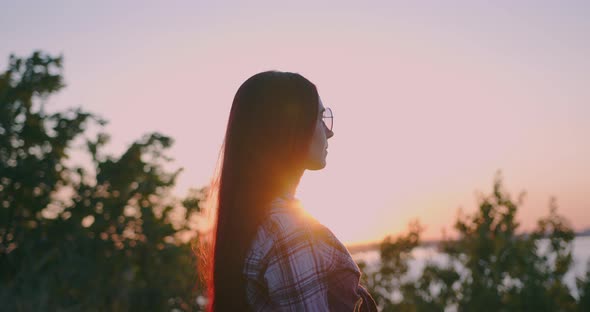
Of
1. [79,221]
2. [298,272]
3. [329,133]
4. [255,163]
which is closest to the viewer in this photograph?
[298,272]

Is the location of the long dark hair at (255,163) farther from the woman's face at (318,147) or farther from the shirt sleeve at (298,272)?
the shirt sleeve at (298,272)

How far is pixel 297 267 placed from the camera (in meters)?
1.76

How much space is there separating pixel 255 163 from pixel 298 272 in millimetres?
389

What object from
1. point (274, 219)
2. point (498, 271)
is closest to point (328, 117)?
point (274, 219)

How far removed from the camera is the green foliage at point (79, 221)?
9414 mm

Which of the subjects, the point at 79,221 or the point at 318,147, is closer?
the point at 318,147

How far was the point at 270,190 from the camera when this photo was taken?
6.30 feet

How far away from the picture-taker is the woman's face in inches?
78.2

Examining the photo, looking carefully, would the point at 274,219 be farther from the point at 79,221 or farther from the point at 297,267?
the point at 79,221

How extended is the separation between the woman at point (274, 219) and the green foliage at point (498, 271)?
18.8 ft

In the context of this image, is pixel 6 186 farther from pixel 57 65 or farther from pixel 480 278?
pixel 480 278

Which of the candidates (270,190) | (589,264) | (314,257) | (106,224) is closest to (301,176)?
(270,190)

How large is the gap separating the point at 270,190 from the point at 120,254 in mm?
8720

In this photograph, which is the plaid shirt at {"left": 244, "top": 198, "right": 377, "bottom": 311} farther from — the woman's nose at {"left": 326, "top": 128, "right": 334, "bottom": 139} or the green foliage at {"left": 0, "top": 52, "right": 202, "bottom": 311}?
the green foliage at {"left": 0, "top": 52, "right": 202, "bottom": 311}
